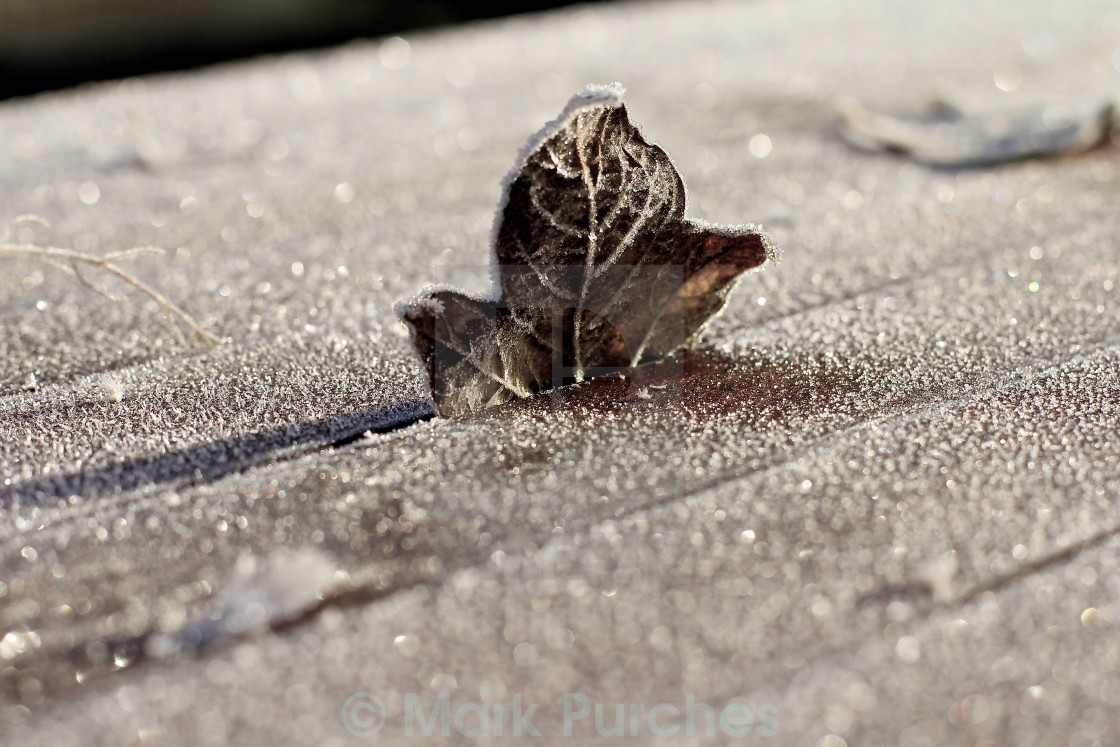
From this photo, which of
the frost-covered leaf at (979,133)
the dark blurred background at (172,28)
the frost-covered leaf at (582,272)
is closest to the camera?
the frost-covered leaf at (582,272)

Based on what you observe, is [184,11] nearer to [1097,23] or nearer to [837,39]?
[837,39]

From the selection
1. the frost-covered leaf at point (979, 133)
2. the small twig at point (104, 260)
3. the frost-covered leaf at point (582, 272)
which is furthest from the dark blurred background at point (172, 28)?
the frost-covered leaf at point (582, 272)

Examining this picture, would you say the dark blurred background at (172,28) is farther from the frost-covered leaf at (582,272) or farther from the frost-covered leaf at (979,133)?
the frost-covered leaf at (582,272)

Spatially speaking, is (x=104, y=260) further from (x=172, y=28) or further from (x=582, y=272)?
(x=172, y=28)

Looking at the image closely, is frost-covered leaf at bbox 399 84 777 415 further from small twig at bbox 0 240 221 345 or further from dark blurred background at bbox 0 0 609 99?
dark blurred background at bbox 0 0 609 99

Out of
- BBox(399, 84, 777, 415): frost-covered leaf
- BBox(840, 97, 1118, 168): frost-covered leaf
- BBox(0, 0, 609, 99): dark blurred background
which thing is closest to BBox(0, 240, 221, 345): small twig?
BBox(399, 84, 777, 415): frost-covered leaf

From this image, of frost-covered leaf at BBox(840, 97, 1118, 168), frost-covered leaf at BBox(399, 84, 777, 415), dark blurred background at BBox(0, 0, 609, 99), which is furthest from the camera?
dark blurred background at BBox(0, 0, 609, 99)
